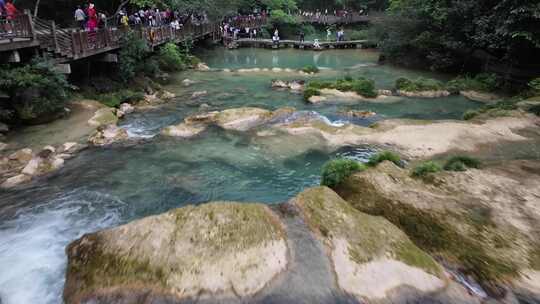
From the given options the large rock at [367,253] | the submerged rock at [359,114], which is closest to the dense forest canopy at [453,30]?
the submerged rock at [359,114]

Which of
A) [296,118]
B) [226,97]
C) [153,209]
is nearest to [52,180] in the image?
[153,209]

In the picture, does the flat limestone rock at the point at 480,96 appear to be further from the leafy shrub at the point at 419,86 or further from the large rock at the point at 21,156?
the large rock at the point at 21,156

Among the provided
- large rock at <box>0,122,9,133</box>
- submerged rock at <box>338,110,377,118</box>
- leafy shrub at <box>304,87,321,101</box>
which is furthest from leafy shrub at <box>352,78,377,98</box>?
large rock at <box>0,122,9,133</box>

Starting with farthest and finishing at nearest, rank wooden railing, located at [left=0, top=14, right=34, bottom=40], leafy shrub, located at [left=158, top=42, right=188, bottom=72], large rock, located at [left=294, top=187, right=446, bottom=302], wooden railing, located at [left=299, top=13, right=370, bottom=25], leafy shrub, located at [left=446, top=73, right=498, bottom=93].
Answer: wooden railing, located at [left=299, top=13, right=370, bottom=25] → leafy shrub, located at [left=158, top=42, right=188, bottom=72] → leafy shrub, located at [left=446, top=73, right=498, bottom=93] → wooden railing, located at [left=0, top=14, right=34, bottom=40] → large rock, located at [left=294, top=187, right=446, bottom=302]

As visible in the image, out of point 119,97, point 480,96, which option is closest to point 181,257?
point 119,97

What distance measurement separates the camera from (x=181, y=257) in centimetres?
529

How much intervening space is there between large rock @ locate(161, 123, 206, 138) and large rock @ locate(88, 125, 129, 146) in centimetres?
142

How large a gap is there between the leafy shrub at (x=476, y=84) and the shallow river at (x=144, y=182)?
276cm

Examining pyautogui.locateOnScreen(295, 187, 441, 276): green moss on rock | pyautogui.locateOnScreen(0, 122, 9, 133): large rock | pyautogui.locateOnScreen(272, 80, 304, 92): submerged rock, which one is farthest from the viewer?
pyautogui.locateOnScreen(272, 80, 304, 92): submerged rock

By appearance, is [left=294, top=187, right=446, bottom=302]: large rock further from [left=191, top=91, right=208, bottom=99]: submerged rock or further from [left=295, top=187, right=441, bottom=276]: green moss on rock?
[left=191, top=91, right=208, bottom=99]: submerged rock

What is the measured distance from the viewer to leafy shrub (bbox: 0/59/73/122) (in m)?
11.7

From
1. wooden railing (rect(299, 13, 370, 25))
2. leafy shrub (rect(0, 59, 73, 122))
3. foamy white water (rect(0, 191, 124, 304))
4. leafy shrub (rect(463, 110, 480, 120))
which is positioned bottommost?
foamy white water (rect(0, 191, 124, 304))

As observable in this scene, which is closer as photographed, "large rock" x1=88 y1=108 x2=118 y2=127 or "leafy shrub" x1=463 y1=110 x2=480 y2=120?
"large rock" x1=88 y1=108 x2=118 y2=127

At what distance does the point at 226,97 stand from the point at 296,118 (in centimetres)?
568
